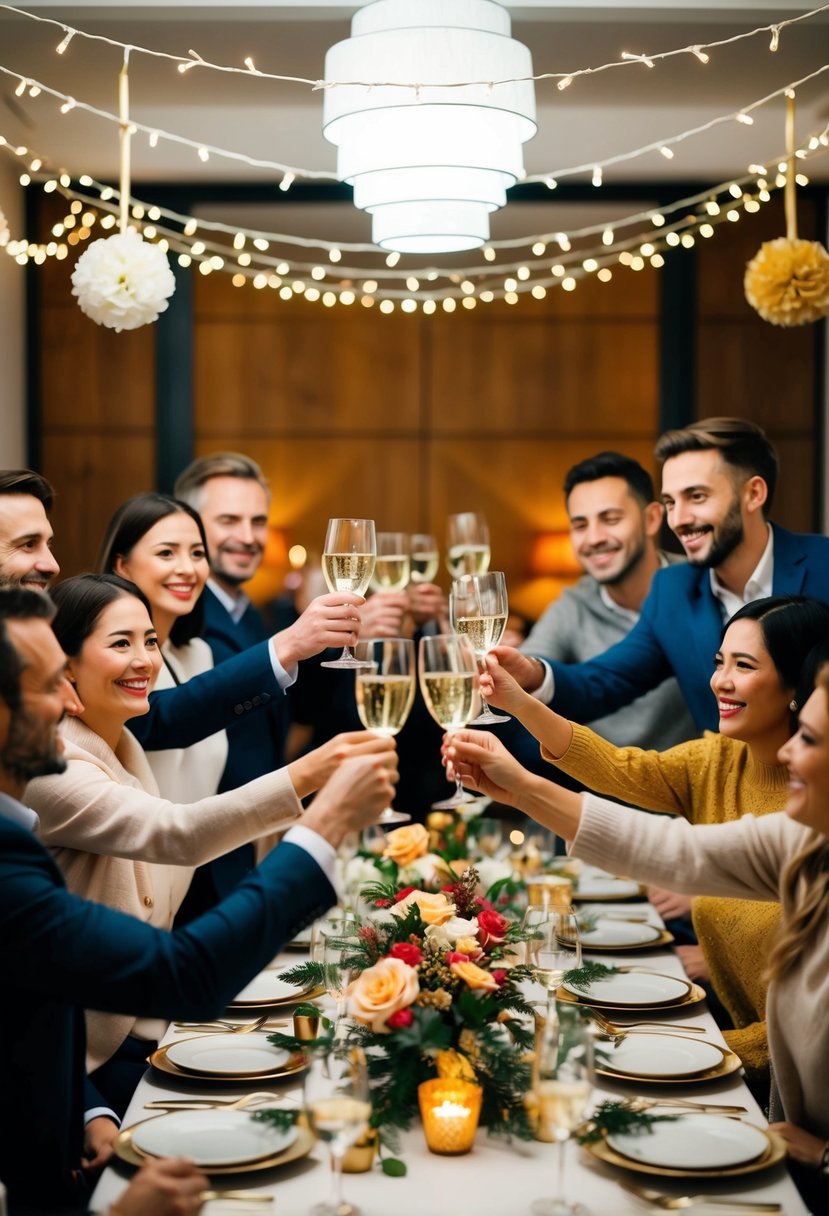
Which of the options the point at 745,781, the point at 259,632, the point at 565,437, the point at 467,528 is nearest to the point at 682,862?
the point at 745,781

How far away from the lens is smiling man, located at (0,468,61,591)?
7.98 ft

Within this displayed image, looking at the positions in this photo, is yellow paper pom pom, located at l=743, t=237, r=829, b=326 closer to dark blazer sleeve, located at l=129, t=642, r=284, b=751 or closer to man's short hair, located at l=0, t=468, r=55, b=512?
dark blazer sleeve, located at l=129, t=642, r=284, b=751

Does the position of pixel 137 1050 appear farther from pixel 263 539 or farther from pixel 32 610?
pixel 263 539

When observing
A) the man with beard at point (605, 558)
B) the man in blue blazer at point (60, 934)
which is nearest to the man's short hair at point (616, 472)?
the man with beard at point (605, 558)

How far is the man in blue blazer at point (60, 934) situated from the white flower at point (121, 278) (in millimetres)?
1179

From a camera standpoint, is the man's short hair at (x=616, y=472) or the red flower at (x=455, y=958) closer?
the red flower at (x=455, y=958)

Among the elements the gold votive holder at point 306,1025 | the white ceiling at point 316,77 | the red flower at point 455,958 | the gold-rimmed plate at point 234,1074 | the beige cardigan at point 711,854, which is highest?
the white ceiling at point 316,77

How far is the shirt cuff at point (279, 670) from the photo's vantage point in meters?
2.61

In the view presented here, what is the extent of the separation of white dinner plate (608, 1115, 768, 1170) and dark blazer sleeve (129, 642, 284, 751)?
1293 mm

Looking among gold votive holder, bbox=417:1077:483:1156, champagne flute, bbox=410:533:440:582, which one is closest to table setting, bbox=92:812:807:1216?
gold votive holder, bbox=417:1077:483:1156

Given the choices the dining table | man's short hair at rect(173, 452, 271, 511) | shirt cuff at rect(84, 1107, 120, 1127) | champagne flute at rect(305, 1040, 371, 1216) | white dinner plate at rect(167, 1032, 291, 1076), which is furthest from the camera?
man's short hair at rect(173, 452, 271, 511)

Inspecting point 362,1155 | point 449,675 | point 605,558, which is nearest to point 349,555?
point 449,675

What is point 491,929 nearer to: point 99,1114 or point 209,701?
point 99,1114

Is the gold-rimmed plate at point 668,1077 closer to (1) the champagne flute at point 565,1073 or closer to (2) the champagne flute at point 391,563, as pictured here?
(1) the champagne flute at point 565,1073
